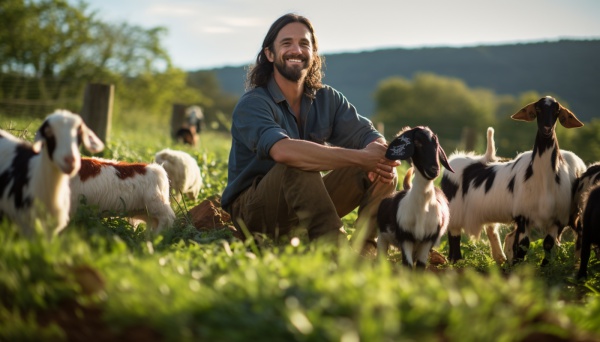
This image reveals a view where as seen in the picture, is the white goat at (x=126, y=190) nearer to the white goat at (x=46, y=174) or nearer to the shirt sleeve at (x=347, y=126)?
the white goat at (x=46, y=174)

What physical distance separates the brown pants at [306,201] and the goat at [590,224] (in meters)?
1.64

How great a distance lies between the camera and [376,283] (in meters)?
2.90

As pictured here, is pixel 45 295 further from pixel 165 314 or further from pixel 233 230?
pixel 233 230

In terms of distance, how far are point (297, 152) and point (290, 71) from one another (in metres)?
1.10

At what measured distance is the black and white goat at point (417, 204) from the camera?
5066 mm

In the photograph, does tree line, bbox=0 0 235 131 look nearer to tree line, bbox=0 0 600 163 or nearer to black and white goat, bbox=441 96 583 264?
tree line, bbox=0 0 600 163

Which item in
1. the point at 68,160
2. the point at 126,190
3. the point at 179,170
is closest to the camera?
the point at 68,160

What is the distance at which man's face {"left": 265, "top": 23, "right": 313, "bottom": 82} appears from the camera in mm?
6008

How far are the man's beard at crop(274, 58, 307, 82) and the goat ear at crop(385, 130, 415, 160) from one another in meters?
1.30

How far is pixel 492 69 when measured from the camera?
79.4 meters

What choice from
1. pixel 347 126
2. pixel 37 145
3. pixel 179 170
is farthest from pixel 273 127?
pixel 179 170

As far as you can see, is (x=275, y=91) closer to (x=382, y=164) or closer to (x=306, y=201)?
(x=382, y=164)

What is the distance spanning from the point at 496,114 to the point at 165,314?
217 feet

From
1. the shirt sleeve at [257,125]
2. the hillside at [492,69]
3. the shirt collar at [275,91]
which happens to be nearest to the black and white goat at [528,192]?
the shirt collar at [275,91]
